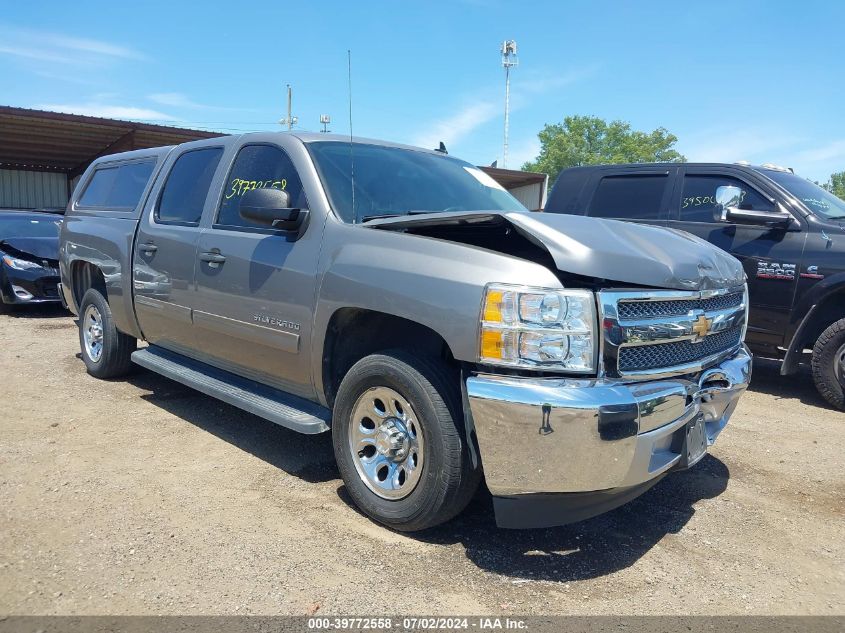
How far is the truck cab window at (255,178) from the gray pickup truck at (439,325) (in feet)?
0.05

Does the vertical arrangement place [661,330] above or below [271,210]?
below

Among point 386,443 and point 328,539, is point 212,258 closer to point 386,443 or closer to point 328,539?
point 386,443

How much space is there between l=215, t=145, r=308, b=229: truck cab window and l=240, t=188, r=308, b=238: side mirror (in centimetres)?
19

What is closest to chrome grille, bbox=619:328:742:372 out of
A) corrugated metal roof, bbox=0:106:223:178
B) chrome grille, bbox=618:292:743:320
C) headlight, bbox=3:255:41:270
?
chrome grille, bbox=618:292:743:320

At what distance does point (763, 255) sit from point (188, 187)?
4.67 metres

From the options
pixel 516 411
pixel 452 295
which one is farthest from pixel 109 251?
pixel 516 411

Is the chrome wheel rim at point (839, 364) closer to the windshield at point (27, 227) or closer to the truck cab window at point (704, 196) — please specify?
the truck cab window at point (704, 196)

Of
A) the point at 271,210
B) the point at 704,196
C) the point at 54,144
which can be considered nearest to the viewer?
the point at 271,210

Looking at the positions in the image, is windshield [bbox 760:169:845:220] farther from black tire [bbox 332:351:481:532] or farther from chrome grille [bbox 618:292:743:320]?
black tire [bbox 332:351:481:532]

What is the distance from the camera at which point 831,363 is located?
527cm

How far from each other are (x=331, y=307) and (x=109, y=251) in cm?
289

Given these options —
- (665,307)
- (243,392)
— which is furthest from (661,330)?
(243,392)

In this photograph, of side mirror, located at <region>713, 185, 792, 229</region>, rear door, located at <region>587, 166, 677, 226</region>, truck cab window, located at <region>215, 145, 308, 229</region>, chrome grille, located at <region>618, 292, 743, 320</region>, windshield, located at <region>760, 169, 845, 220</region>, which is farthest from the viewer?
rear door, located at <region>587, 166, 677, 226</region>

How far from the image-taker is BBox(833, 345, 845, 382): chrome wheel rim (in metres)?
5.22
